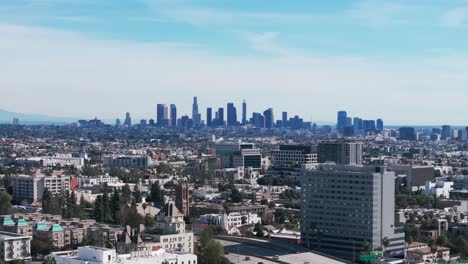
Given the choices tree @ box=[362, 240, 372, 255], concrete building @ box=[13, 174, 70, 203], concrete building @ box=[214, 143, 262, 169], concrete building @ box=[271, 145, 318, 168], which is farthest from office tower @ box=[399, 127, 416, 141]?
tree @ box=[362, 240, 372, 255]

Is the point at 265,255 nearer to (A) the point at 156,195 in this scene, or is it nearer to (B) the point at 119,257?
(B) the point at 119,257

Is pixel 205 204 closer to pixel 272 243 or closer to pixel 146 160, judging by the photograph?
pixel 272 243

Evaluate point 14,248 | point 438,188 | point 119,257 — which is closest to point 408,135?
point 438,188

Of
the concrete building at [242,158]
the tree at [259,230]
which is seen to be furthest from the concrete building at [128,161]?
the tree at [259,230]

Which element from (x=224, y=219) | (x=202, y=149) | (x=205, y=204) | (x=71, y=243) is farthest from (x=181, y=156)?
(x=71, y=243)

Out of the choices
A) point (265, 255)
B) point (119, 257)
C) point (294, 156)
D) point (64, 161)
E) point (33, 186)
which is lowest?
point (265, 255)

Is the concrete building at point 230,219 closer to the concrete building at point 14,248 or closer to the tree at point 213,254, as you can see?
the tree at point 213,254
